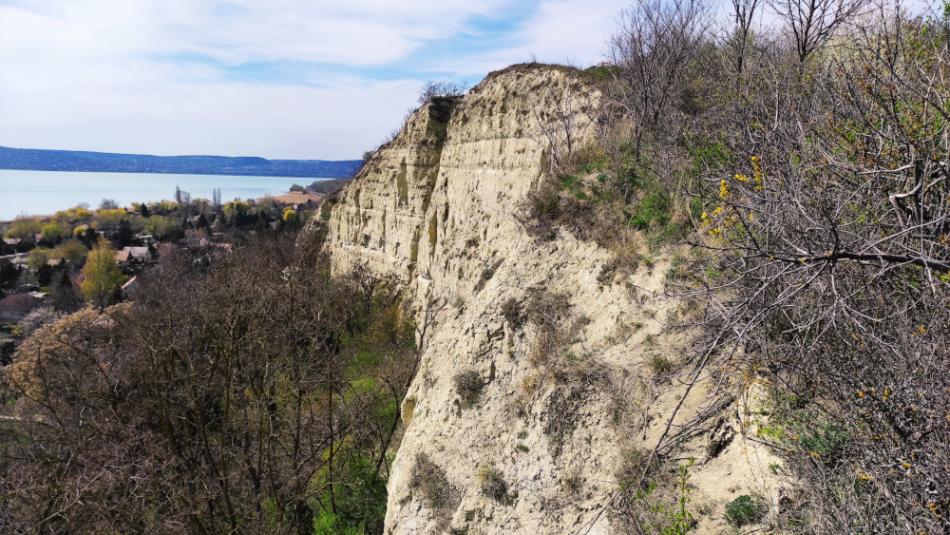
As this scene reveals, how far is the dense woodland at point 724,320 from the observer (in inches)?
141

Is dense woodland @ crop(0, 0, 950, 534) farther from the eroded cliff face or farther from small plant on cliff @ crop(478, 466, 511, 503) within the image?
small plant on cliff @ crop(478, 466, 511, 503)

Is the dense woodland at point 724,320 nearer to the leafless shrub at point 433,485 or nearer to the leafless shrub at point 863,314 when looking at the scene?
the leafless shrub at point 863,314

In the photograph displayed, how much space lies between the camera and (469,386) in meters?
9.11

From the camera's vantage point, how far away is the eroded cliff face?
5.83 metres

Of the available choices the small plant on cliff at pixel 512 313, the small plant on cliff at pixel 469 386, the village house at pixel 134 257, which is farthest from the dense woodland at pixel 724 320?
the village house at pixel 134 257

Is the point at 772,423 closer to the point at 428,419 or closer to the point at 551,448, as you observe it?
the point at 551,448

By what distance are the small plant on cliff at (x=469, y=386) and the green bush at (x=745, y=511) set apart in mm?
4902

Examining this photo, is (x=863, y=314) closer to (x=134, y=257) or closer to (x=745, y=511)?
(x=745, y=511)

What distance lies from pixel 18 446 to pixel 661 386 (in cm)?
1527

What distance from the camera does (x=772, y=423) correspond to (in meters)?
4.67

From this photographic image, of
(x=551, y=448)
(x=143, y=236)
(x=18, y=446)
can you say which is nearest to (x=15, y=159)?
(x=143, y=236)

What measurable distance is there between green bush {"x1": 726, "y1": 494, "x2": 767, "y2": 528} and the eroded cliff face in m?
0.14

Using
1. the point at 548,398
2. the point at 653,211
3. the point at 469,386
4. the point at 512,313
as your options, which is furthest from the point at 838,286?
the point at 469,386

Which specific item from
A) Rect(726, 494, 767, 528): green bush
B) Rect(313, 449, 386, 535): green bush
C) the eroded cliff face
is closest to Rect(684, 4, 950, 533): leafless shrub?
Rect(726, 494, 767, 528): green bush
